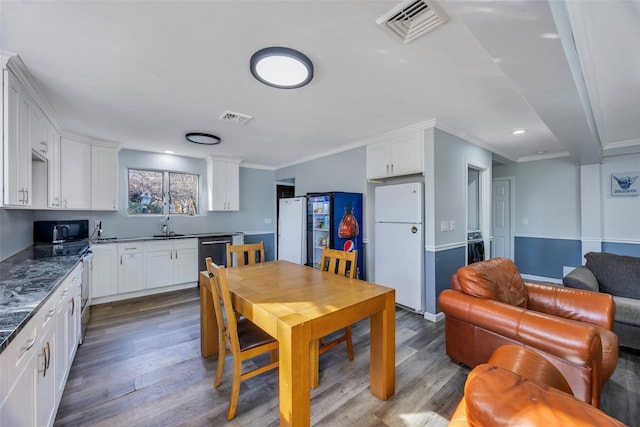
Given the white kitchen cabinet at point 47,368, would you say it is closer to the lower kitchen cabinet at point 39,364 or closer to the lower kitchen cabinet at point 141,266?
the lower kitchen cabinet at point 39,364

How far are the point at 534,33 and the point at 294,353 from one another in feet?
6.39

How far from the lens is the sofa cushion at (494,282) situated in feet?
6.56

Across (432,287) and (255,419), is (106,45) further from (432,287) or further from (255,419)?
(432,287)

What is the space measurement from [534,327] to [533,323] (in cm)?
2

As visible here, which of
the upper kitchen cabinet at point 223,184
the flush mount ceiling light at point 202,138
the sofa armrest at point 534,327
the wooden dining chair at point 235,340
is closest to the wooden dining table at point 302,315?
the wooden dining chair at point 235,340

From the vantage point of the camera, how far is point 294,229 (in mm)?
4723

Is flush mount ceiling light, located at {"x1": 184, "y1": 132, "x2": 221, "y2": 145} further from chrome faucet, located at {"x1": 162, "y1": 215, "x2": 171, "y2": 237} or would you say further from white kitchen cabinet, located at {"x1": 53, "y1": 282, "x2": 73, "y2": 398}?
white kitchen cabinet, located at {"x1": 53, "y1": 282, "x2": 73, "y2": 398}

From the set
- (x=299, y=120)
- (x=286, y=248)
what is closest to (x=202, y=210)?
(x=286, y=248)

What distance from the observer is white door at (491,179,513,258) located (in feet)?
17.5

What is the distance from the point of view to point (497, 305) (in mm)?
1837

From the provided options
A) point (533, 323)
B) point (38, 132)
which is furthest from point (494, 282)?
point (38, 132)

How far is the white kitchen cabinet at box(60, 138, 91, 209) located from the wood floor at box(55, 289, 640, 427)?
187cm

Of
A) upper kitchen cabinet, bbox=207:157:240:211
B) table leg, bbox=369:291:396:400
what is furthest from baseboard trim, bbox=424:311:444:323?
upper kitchen cabinet, bbox=207:157:240:211

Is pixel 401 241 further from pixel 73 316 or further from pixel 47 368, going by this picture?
pixel 73 316
